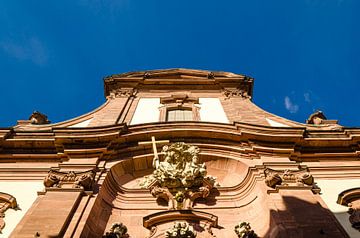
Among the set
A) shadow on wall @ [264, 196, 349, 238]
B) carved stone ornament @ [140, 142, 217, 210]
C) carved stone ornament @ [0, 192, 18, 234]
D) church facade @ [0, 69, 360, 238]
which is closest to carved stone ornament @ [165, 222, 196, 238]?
church facade @ [0, 69, 360, 238]

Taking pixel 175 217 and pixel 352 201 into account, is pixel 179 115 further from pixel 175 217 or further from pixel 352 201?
pixel 352 201

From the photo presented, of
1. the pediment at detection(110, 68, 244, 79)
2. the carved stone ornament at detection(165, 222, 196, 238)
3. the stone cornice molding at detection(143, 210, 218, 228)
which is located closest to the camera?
the carved stone ornament at detection(165, 222, 196, 238)

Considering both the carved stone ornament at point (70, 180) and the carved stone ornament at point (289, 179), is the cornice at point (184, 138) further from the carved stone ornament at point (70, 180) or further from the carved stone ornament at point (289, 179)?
the carved stone ornament at point (289, 179)

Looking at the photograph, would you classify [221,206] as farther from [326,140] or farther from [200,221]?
[326,140]

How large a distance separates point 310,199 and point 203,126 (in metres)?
5.15

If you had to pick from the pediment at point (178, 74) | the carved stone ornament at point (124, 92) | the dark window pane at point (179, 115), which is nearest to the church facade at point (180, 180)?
the dark window pane at point (179, 115)

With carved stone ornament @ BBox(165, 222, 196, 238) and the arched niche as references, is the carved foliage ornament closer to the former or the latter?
the arched niche

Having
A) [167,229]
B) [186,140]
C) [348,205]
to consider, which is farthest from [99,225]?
[348,205]

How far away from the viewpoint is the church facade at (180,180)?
1041 centimetres

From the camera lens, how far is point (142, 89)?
2156 centimetres

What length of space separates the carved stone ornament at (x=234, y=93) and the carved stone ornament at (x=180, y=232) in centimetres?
1096

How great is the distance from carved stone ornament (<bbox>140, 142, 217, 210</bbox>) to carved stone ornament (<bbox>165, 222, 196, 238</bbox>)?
1524 mm

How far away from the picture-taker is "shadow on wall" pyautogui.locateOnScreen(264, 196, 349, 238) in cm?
952

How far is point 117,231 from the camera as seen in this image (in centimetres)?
1042
